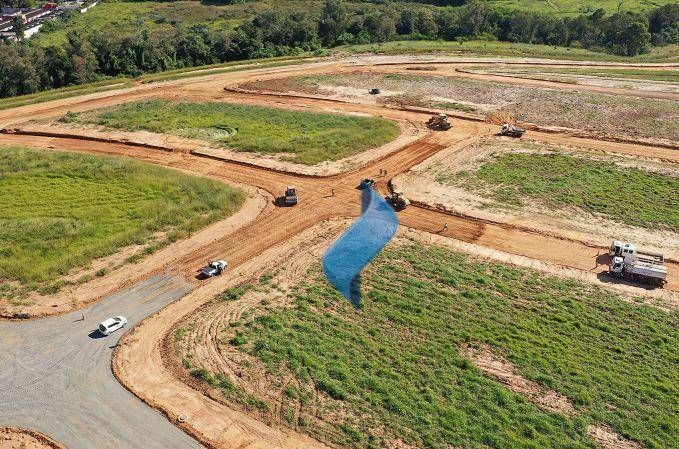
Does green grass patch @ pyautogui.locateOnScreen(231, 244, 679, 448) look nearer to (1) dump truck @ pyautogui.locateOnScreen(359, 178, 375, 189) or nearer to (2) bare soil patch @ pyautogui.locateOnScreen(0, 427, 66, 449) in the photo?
(2) bare soil patch @ pyautogui.locateOnScreen(0, 427, 66, 449)

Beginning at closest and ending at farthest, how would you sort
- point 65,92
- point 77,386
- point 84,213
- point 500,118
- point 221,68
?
point 77,386, point 84,213, point 500,118, point 65,92, point 221,68

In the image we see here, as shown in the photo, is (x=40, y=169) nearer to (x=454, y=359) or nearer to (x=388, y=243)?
(x=388, y=243)

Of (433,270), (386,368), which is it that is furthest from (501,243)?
(386,368)

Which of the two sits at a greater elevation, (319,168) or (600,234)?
(319,168)

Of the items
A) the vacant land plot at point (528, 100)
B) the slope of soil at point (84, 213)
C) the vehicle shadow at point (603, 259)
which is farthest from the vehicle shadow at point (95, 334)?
the vacant land plot at point (528, 100)

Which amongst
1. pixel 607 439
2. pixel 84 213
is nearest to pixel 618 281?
pixel 607 439

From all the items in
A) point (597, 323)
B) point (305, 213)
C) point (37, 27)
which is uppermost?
point (37, 27)

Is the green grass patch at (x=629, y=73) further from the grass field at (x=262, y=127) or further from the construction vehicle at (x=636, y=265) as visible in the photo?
the construction vehicle at (x=636, y=265)

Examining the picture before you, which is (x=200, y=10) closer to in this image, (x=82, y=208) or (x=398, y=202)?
(x=82, y=208)
